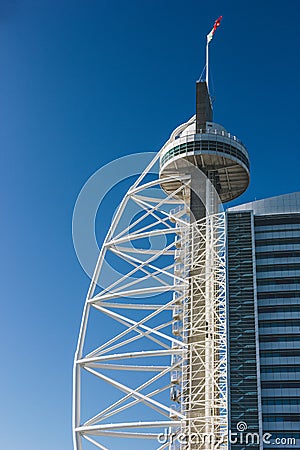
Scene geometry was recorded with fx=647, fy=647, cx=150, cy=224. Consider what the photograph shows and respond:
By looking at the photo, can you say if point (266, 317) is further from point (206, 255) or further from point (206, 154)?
point (206, 154)

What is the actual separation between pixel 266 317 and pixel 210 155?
22320 millimetres

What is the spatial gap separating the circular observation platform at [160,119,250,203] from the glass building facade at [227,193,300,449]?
6709mm

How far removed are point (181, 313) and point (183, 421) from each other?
13744 millimetres

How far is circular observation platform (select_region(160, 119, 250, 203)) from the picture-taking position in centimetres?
8188

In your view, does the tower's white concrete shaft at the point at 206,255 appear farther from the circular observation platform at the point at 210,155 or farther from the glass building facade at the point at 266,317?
the glass building facade at the point at 266,317

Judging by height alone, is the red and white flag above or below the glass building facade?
above

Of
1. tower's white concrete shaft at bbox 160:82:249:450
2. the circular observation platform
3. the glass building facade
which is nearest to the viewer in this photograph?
the glass building facade

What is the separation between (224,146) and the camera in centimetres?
8194

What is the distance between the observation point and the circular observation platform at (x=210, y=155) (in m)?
81.9

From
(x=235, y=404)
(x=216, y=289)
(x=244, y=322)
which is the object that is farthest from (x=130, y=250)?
(x=235, y=404)

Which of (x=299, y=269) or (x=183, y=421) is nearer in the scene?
(x=183, y=421)

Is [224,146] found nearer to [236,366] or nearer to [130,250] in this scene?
[130,250]

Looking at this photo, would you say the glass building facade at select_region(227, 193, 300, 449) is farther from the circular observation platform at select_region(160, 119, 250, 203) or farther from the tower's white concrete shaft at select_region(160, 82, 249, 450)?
the circular observation platform at select_region(160, 119, 250, 203)

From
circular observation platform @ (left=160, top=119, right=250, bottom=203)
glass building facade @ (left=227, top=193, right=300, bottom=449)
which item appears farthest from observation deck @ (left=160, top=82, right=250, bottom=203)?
glass building facade @ (left=227, top=193, right=300, bottom=449)
